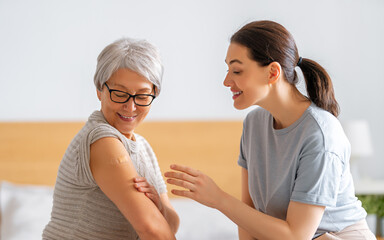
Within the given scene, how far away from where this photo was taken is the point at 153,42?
115 inches

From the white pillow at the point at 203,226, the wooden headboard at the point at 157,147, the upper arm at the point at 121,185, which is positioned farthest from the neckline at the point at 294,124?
the wooden headboard at the point at 157,147

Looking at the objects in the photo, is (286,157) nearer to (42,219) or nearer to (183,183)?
(183,183)

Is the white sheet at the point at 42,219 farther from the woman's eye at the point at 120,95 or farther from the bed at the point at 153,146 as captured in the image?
the woman's eye at the point at 120,95

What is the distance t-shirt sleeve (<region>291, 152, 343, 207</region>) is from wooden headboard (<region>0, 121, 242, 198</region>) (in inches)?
64.3

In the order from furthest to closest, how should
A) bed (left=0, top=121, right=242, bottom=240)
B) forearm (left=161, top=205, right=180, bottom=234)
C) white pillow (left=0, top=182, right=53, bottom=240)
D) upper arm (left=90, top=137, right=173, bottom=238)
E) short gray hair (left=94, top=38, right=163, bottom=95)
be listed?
bed (left=0, top=121, right=242, bottom=240) → white pillow (left=0, top=182, right=53, bottom=240) → forearm (left=161, top=205, right=180, bottom=234) → short gray hair (left=94, top=38, right=163, bottom=95) → upper arm (left=90, top=137, right=173, bottom=238)

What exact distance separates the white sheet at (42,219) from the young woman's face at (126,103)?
1.17 metres

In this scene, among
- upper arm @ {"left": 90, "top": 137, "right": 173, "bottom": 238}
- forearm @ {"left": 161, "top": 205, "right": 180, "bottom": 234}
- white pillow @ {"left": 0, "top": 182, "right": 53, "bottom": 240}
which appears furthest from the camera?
white pillow @ {"left": 0, "top": 182, "right": 53, "bottom": 240}

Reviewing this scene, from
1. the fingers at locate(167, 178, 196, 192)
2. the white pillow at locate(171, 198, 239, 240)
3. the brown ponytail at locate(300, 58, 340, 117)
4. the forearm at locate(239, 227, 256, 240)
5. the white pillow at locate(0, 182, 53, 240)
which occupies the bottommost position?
the white pillow at locate(0, 182, 53, 240)

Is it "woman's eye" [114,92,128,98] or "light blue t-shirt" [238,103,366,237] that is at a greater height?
"woman's eye" [114,92,128,98]

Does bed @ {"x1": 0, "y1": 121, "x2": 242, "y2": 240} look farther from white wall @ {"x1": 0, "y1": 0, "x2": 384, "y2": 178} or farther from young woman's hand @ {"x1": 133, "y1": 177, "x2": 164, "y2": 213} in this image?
young woman's hand @ {"x1": 133, "y1": 177, "x2": 164, "y2": 213}

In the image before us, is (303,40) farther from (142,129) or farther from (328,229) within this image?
(328,229)

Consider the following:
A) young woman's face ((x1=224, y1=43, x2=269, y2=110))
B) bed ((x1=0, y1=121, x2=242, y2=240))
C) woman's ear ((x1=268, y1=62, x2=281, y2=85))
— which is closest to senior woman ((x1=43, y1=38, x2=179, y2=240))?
young woman's face ((x1=224, y1=43, x2=269, y2=110))

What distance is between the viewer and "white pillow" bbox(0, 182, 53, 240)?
2418 mm

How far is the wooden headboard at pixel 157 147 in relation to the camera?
2875 millimetres
